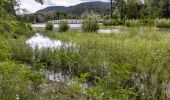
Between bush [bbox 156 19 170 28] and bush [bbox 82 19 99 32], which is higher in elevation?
bush [bbox 82 19 99 32]

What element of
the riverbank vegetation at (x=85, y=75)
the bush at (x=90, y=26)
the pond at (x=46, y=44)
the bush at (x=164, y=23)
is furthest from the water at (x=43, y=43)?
the bush at (x=164, y=23)

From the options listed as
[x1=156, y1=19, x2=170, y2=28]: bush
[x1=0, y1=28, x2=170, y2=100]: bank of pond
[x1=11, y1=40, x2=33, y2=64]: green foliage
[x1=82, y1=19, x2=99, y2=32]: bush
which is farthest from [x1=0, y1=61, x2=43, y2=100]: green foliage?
[x1=156, y1=19, x2=170, y2=28]: bush

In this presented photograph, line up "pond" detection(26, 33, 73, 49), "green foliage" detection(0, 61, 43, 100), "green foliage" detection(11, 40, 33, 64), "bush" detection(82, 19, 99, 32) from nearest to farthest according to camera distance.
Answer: "green foliage" detection(0, 61, 43, 100), "green foliage" detection(11, 40, 33, 64), "pond" detection(26, 33, 73, 49), "bush" detection(82, 19, 99, 32)

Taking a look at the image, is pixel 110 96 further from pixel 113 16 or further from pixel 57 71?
pixel 113 16

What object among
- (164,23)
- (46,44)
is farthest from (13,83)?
(164,23)

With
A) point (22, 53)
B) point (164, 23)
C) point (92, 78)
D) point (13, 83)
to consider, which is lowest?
point (164, 23)

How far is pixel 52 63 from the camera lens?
1194cm

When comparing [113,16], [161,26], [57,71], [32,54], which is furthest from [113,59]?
[113,16]

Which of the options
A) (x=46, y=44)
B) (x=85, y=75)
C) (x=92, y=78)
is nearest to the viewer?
(x=85, y=75)

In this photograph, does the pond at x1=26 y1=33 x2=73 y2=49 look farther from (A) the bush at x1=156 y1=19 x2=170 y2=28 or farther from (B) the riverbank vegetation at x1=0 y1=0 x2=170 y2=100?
(A) the bush at x1=156 y1=19 x2=170 y2=28

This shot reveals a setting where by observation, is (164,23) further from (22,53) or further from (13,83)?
(13,83)

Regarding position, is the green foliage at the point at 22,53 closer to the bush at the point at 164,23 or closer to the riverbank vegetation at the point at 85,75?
the riverbank vegetation at the point at 85,75

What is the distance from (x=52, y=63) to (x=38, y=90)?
175 inches

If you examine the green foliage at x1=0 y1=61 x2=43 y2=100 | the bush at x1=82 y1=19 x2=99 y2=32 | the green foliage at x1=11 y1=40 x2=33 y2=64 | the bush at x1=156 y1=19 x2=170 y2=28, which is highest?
the green foliage at x1=0 y1=61 x2=43 y2=100
